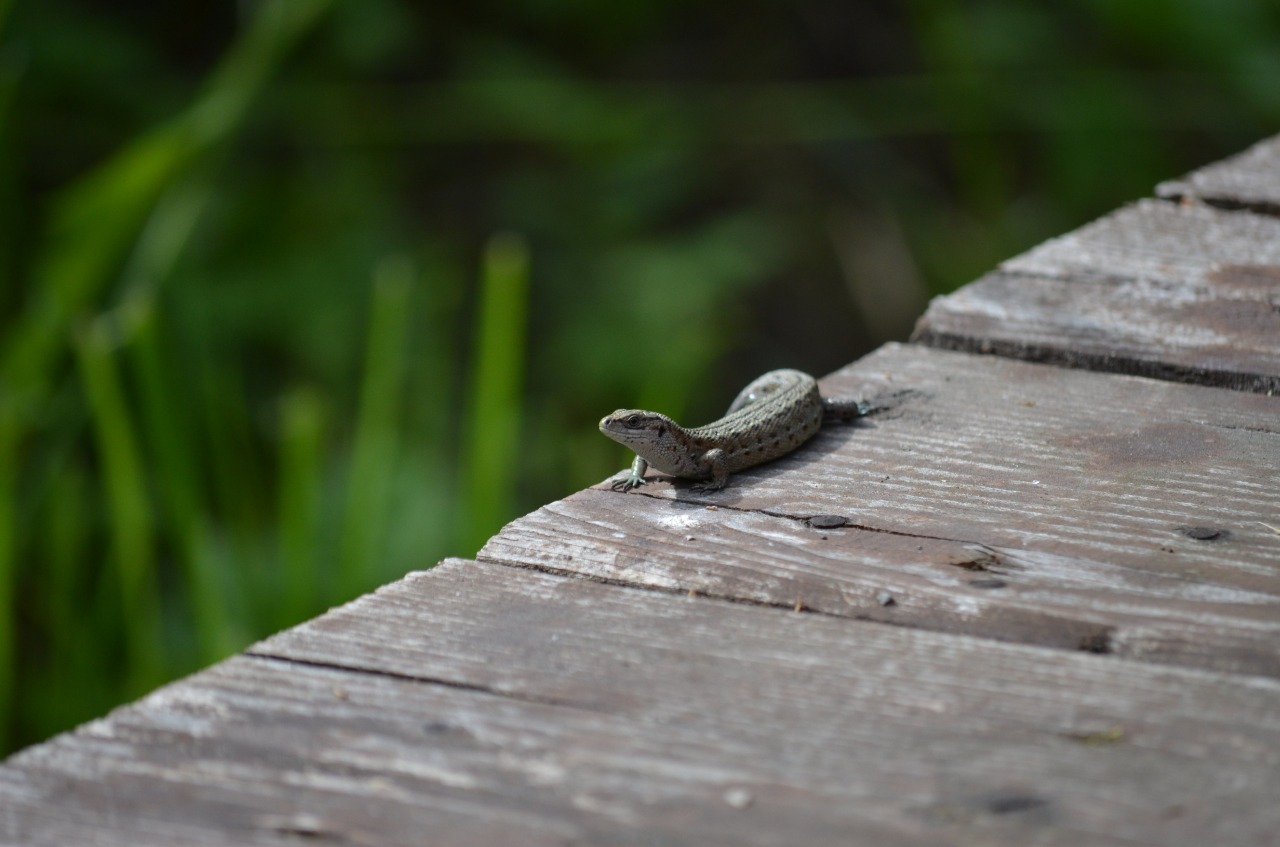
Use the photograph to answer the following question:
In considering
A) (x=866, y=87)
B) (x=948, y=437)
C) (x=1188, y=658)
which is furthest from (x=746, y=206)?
(x=1188, y=658)

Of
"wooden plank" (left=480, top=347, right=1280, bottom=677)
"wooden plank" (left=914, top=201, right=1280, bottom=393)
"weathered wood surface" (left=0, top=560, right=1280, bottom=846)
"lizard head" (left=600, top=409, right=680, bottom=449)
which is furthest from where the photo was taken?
"lizard head" (left=600, top=409, right=680, bottom=449)

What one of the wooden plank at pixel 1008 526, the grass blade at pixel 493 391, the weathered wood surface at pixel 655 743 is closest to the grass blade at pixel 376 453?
the grass blade at pixel 493 391

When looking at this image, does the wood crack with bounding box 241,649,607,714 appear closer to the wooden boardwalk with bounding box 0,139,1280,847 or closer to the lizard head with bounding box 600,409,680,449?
the wooden boardwalk with bounding box 0,139,1280,847

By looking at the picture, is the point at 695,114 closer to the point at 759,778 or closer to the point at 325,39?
the point at 325,39

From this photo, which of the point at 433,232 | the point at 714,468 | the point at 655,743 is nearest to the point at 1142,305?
the point at 714,468

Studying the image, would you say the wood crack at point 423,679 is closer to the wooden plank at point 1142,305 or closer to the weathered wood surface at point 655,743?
the weathered wood surface at point 655,743

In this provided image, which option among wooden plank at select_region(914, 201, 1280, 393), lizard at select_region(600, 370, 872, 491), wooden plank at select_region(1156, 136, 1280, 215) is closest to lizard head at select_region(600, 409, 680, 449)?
lizard at select_region(600, 370, 872, 491)

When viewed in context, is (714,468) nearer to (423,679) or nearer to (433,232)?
(423,679)
